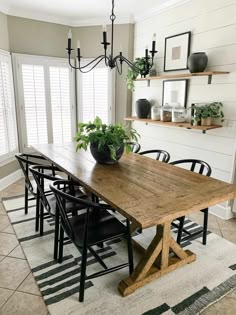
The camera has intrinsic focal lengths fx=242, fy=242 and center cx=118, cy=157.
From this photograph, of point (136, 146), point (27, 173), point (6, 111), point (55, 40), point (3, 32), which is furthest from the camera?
point (55, 40)

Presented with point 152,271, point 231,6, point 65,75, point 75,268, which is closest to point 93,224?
point 75,268

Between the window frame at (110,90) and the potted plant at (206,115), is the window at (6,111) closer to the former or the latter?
the window frame at (110,90)

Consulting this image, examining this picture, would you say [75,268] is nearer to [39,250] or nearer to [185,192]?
[39,250]

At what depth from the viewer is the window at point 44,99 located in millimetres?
4199

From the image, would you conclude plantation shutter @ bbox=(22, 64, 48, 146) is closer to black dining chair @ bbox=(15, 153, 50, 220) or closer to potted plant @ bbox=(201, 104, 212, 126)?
black dining chair @ bbox=(15, 153, 50, 220)

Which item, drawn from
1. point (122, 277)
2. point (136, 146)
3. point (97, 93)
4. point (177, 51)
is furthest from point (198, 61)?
point (122, 277)

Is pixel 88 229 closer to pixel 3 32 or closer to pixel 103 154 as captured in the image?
pixel 103 154

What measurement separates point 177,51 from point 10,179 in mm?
3373

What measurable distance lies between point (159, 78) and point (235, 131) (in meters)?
1.37

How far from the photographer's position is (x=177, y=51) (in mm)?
3424

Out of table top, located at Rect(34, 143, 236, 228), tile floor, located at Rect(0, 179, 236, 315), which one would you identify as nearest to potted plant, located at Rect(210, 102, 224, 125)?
table top, located at Rect(34, 143, 236, 228)

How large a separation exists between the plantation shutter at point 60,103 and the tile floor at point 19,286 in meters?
2.34

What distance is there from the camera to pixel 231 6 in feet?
8.87

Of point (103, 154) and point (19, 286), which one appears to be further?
point (103, 154)
